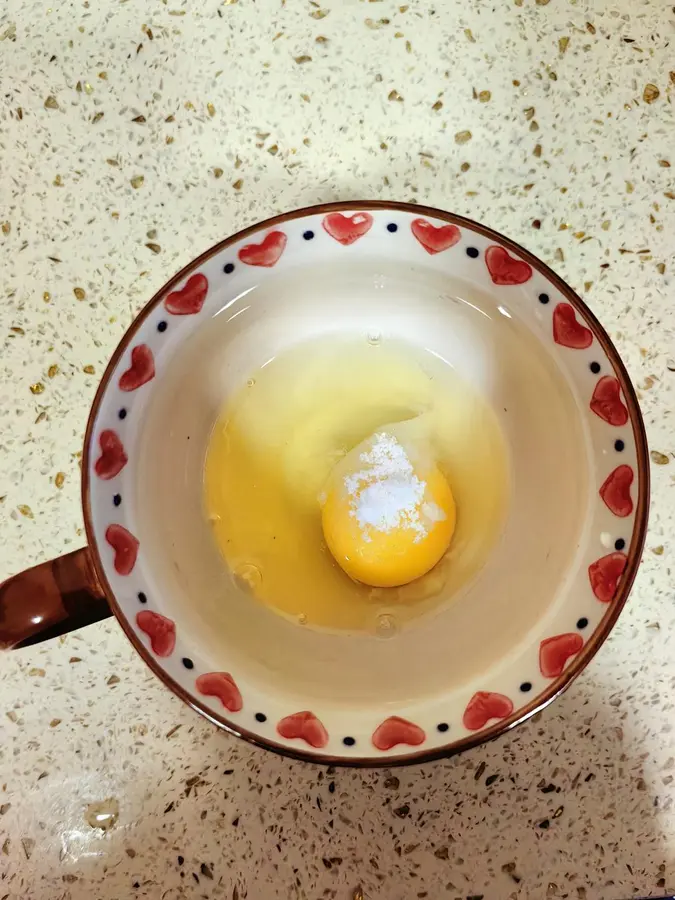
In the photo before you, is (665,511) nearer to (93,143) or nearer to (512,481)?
(512,481)

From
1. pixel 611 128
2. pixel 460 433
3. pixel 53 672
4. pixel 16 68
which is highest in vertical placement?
pixel 16 68

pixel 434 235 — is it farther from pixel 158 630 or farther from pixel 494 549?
pixel 158 630

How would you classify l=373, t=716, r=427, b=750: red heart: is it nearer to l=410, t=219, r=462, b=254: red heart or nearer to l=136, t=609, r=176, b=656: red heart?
l=136, t=609, r=176, b=656: red heart

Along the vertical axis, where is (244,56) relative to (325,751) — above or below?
above

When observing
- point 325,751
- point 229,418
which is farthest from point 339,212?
point 325,751

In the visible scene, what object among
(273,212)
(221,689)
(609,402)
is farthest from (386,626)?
(273,212)

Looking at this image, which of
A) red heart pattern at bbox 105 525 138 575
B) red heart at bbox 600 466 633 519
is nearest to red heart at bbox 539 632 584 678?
red heart at bbox 600 466 633 519
